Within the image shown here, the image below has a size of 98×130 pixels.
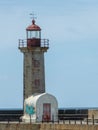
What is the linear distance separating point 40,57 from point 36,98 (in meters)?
4.10

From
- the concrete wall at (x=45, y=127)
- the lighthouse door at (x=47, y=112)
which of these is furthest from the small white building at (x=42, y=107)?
the concrete wall at (x=45, y=127)

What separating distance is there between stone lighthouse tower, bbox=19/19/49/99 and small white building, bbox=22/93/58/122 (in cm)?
147

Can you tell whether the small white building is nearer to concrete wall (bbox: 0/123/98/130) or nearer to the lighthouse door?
the lighthouse door

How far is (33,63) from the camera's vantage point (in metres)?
Result: 52.0

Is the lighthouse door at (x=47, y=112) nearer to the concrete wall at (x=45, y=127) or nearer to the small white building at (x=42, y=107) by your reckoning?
the small white building at (x=42, y=107)

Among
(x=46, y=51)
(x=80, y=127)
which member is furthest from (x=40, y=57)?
(x=80, y=127)

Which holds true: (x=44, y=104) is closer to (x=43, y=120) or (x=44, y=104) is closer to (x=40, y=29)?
(x=43, y=120)

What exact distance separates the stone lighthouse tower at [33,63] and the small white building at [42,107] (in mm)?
1466

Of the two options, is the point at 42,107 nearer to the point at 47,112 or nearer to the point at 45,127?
the point at 47,112

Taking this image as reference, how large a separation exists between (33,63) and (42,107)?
3.95m

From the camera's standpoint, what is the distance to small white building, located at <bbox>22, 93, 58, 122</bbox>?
162 feet

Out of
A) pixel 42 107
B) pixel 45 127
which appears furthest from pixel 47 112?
pixel 45 127

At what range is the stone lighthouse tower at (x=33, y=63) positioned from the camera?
5175 centimetres

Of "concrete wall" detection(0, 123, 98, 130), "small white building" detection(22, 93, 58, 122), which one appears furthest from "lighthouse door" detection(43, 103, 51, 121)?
"concrete wall" detection(0, 123, 98, 130)
